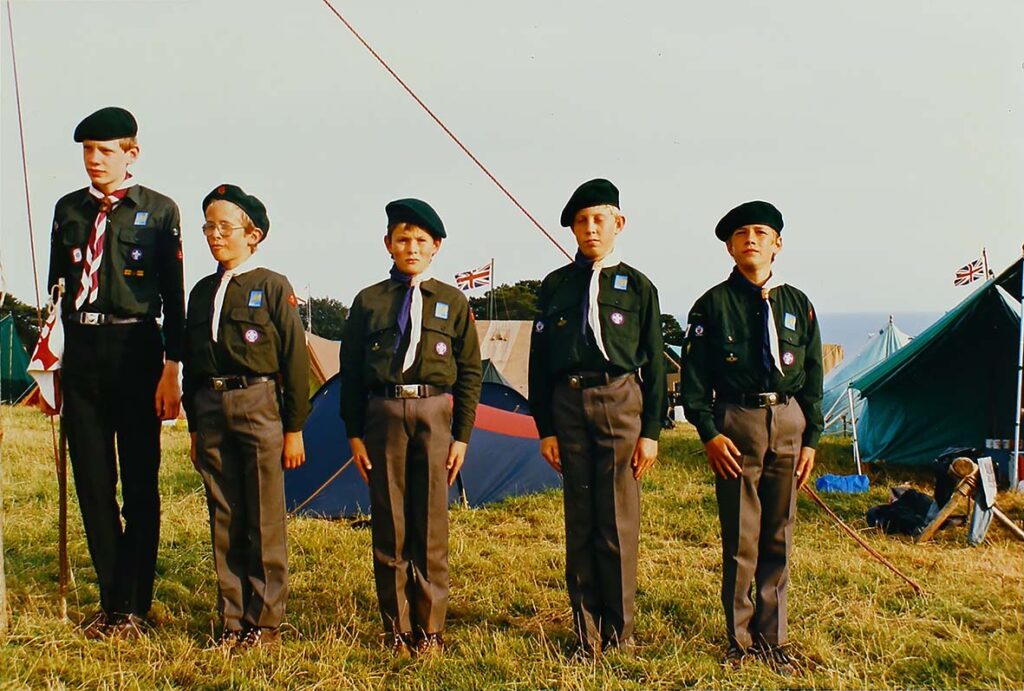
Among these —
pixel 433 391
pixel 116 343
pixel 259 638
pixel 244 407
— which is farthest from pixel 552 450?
pixel 116 343

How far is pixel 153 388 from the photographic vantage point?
3.49 meters

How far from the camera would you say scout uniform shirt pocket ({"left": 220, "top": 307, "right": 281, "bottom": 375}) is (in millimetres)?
3236

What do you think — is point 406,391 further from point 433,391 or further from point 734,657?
point 734,657

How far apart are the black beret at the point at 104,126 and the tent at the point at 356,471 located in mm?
2951

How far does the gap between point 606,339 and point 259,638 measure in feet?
5.85

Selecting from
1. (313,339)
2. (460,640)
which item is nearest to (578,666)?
(460,640)

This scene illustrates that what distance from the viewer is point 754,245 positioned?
3.19 metres

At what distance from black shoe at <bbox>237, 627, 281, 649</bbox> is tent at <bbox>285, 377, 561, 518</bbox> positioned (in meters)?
2.71

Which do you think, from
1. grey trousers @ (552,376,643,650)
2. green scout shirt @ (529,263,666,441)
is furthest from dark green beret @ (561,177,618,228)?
grey trousers @ (552,376,643,650)

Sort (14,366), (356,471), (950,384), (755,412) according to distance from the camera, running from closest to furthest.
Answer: (755,412) → (356,471) → (950,384) → (14,366)

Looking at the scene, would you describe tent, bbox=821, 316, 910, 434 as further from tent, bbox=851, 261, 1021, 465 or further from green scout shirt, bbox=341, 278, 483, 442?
green scout shirt, bbox=341, 278, 483, 442

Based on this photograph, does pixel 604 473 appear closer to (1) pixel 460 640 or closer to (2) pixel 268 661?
(1) pixel 460 640

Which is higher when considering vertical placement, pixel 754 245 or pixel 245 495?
pixel 754 245

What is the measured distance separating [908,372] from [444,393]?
6956 millimetres
